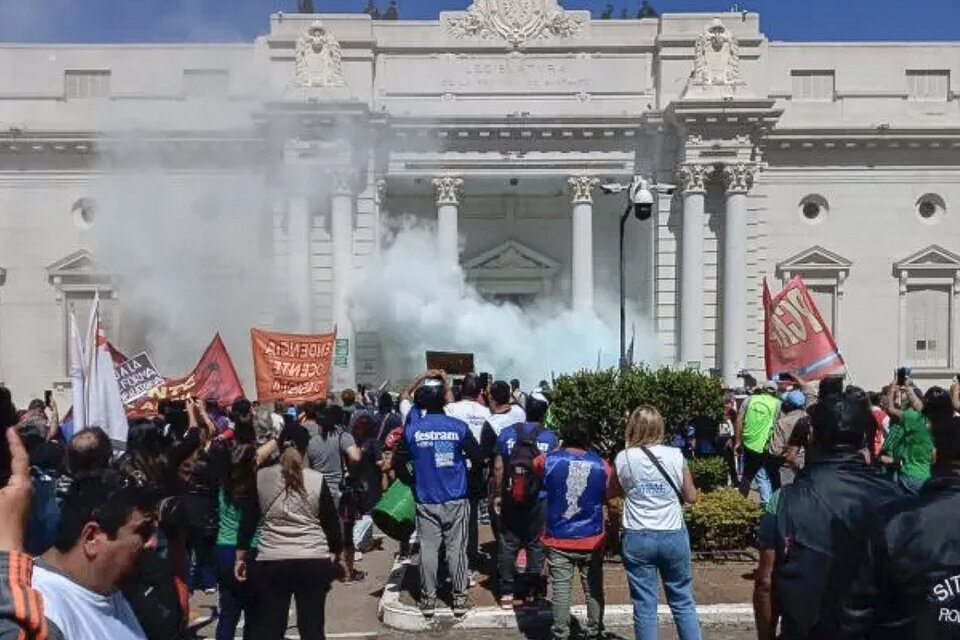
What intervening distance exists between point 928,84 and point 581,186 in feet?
42.5

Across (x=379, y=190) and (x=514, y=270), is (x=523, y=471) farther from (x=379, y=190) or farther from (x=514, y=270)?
(x=514, y=270)

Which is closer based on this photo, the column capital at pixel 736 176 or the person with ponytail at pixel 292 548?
the person with ponytail at pixel 292 548

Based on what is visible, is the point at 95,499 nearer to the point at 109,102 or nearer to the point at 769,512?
the point at 769,512

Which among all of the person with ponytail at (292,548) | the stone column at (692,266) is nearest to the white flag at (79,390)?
the person with ponytail at (292,548)

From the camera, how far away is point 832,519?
3.53m

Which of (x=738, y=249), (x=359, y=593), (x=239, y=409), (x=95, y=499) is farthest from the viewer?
(x=738, y=249)

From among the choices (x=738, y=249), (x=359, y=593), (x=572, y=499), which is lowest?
(x=359, y=593)

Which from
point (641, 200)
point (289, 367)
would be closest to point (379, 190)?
point (641, 200)

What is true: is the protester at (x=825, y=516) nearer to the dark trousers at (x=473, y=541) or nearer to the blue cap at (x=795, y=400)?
the dark trousers at (x=473, y=541)

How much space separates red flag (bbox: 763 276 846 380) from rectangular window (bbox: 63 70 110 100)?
2546 centimetres

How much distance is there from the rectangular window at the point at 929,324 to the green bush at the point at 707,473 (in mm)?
22222

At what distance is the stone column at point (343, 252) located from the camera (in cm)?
2819

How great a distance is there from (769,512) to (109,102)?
30.8 m

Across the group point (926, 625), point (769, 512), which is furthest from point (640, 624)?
point (926, 625)
